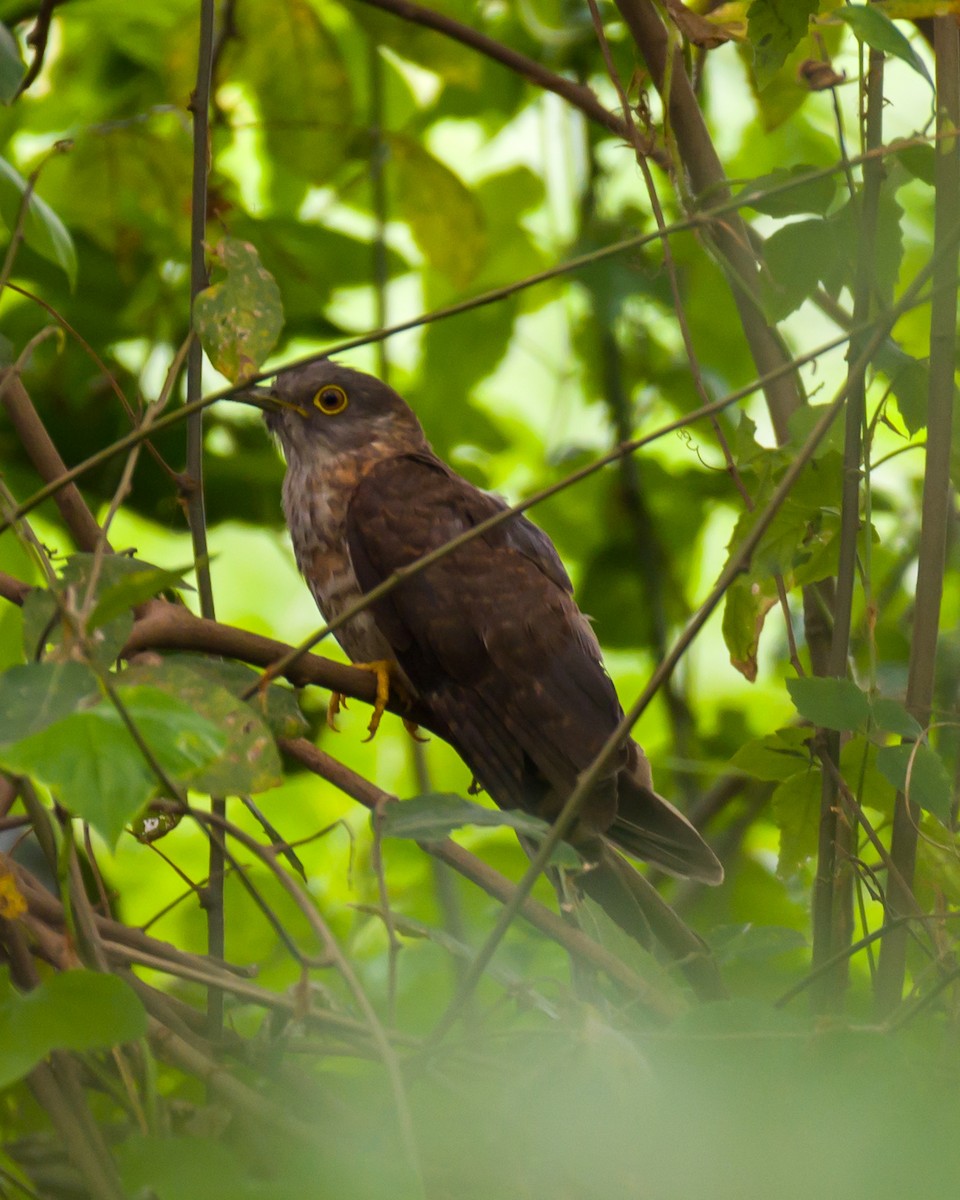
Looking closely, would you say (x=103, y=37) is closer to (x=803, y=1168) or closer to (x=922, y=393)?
(x=922, y=393)

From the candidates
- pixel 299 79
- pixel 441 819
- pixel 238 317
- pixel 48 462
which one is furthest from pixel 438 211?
pixel 441 819

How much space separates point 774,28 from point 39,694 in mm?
1155

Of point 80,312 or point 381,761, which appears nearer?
point 80,312

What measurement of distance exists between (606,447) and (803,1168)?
9.02 feet

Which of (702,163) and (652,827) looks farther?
(652,827)

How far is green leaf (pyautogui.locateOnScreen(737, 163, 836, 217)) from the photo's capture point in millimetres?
1561

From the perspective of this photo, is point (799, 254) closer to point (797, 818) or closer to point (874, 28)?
point (874, 28)

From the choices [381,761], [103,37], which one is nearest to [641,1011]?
[381,761]

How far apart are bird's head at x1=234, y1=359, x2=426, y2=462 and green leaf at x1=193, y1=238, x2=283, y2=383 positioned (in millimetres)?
1371

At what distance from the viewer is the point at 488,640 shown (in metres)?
A: 2.44

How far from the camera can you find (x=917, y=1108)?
1.07 metres

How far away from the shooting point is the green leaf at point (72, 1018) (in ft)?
3.27

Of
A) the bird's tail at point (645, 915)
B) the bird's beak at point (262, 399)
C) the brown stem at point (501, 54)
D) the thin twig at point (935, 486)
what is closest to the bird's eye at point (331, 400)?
the bird's beak at point (262, 399)

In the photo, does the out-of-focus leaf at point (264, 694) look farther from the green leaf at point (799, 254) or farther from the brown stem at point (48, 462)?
the green leaf at point (799, 254)
